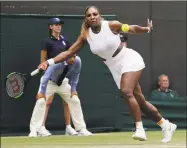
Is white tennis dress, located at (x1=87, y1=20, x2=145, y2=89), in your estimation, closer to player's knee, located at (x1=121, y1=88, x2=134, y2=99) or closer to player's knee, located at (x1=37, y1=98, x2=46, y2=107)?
player's knee, located at (x1=121, y1=88, x2=134, y2=99)

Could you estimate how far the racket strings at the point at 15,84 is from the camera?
28.7 feet

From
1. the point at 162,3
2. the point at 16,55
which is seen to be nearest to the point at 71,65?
the point at 16,55

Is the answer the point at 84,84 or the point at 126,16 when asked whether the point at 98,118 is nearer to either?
the point at 84,84

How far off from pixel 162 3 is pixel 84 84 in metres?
2.60

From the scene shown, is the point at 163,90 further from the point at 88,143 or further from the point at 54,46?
the point at 88,143

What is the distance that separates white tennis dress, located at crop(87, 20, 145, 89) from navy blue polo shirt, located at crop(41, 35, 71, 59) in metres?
2.28

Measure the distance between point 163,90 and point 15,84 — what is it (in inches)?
167

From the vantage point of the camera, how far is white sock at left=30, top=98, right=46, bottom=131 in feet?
32.9

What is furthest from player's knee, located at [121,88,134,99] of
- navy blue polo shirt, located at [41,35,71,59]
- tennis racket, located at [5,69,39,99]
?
navy blue polo shirt, located at [41,35,71,59]

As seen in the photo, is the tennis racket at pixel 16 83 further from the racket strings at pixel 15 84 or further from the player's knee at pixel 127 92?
the player's knee at pixel 127 92

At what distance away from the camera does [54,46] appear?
10.1 meters

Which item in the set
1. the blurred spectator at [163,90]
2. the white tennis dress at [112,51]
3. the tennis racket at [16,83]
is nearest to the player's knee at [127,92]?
the white tennis dress at [112,51]

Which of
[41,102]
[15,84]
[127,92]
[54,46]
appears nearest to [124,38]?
[54,46]

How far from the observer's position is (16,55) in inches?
433
